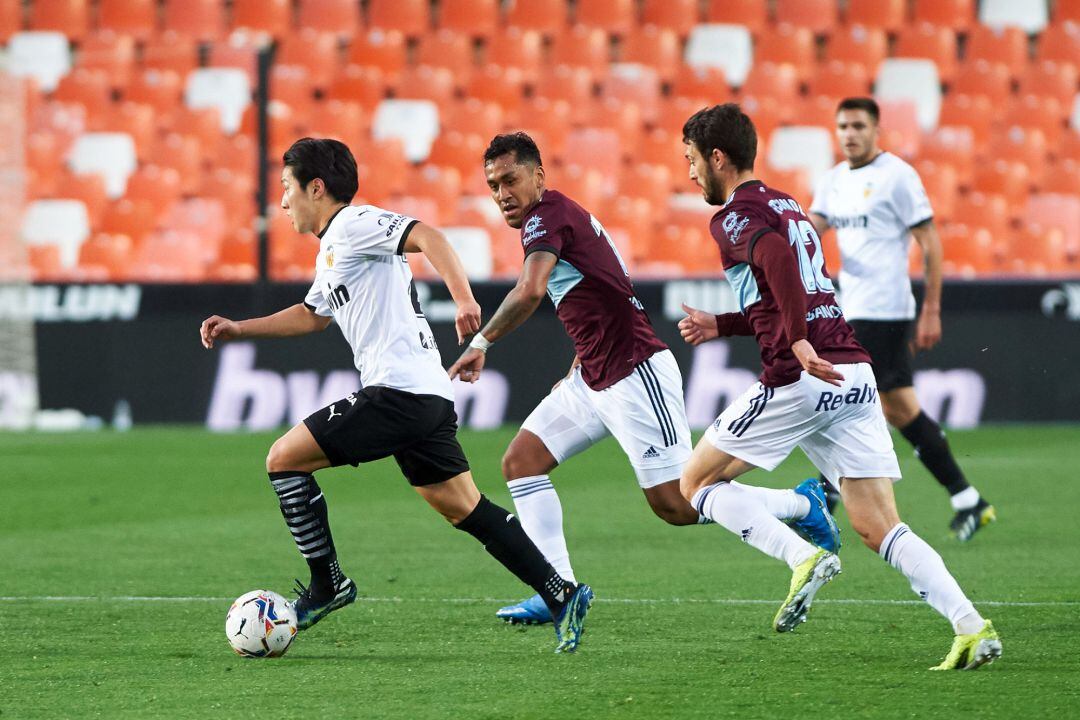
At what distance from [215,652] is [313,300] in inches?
47.4

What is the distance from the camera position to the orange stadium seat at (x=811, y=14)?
1873 centimetres

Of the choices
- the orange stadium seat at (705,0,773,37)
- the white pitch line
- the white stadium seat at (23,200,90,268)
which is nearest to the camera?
the white pitch line

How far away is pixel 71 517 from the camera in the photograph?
8961 millimetres

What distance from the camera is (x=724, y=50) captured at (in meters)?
18.5

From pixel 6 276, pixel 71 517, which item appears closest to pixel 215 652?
pixel 71 517

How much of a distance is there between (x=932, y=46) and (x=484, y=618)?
45.6 feet

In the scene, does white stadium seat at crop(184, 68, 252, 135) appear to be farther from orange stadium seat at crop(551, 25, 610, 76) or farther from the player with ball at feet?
the player with ball at feet

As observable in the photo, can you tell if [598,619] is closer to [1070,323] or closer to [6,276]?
[1070,323]

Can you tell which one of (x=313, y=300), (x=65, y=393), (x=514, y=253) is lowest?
(x=65, y=393)

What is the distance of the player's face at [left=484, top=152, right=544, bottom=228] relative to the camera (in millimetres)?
5613

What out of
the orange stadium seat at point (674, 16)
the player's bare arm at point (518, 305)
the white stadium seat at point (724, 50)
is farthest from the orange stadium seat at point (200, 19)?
the player's bare arm at point (518, 305)

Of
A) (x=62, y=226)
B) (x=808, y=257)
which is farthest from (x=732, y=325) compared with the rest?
(x=62, y=226)

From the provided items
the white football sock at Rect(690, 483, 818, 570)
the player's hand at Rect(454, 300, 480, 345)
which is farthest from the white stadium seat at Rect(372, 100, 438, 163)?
the player's hand at Rect(454, 300, 480, 345)

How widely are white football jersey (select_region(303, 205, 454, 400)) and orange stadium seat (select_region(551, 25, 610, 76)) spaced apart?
1343 cm
